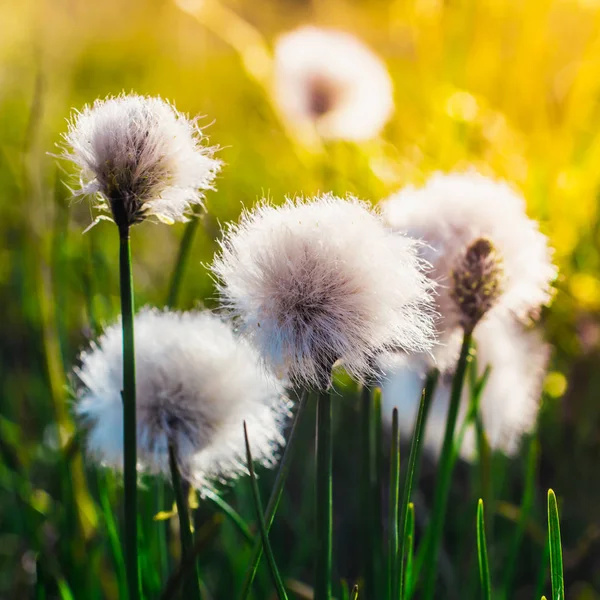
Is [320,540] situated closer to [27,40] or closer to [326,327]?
[326,327]

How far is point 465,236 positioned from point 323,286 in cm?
17

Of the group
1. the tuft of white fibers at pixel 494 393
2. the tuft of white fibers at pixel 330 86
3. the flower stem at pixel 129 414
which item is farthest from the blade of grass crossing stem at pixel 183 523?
the tuft of white fibers at pixel 330 86

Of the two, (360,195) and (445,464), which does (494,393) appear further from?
(360,195)

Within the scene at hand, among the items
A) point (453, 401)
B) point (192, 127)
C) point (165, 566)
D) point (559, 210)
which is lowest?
point (165, 566)

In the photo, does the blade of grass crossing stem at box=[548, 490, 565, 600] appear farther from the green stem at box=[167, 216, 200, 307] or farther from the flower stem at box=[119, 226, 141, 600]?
the green stem at box=[167, 216, 200, 307]

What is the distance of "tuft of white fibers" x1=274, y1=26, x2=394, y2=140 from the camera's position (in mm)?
1552

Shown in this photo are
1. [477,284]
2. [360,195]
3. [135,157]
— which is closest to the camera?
[135,157]

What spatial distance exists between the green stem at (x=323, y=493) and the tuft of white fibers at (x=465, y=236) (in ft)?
0.49

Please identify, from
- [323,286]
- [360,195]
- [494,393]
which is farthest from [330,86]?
[323,286]

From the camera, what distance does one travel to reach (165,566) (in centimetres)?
64

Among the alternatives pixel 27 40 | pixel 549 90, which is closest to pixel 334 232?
pixel 549 90

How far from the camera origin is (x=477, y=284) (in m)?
0.55

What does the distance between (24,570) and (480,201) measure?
0.65 m

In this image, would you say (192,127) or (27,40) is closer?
(192,127)
